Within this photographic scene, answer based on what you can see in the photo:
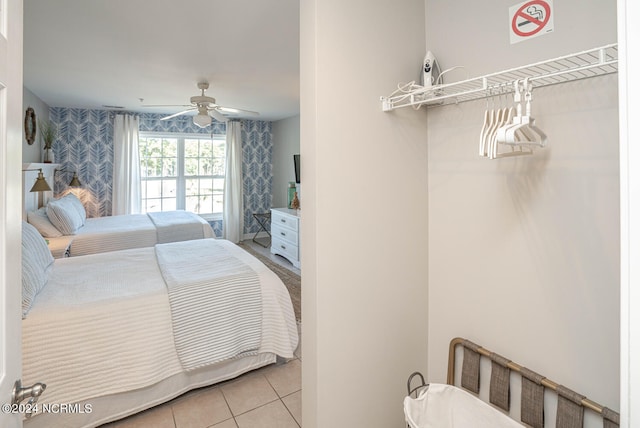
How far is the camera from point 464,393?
4.44 feet

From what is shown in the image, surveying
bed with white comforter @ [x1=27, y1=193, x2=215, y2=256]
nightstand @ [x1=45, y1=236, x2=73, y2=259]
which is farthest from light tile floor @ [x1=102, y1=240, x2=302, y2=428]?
bed with white comforter @ [x1=27, y1=193, x2=215, y2=256]

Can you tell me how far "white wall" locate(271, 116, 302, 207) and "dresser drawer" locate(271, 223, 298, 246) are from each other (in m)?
1.18

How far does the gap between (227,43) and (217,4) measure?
618 millimetres

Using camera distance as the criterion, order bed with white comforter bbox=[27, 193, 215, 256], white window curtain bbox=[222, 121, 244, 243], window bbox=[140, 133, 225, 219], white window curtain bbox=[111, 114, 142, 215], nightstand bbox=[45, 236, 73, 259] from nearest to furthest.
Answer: nightstand bbox=[45, 236, 73, 259] → bed with white comforter bbox=[27, 193, 215, 256] → white window curtain bbox=[111, 114, 142, 215] → window bbox=[140, 133, 225, 219] → white window curtain bbox=[222, 121, 244, 243]

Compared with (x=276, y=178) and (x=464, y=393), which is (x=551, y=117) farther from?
(x=276, y=178)

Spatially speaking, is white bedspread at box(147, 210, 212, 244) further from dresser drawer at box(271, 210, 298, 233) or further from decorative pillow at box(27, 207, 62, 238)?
dresser drawer at box(271, 210, 298, 233)

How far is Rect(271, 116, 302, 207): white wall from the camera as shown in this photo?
6.21 metres

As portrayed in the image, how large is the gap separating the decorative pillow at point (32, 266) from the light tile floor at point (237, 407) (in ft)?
2.83

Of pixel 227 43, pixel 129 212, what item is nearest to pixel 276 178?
pixel 129 212

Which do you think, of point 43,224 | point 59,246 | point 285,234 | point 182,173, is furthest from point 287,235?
point 43,224

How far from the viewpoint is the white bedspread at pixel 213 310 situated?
2020 millimetres

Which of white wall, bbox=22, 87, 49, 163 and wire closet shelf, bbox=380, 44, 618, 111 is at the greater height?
white wall, bbox=22, 87, 49, 163

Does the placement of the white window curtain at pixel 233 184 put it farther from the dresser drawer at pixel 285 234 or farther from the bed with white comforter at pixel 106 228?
the bed with white comforter at pixel 106 228

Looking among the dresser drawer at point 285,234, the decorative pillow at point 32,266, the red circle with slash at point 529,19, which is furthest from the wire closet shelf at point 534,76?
the dresser drawer at point 285,234
